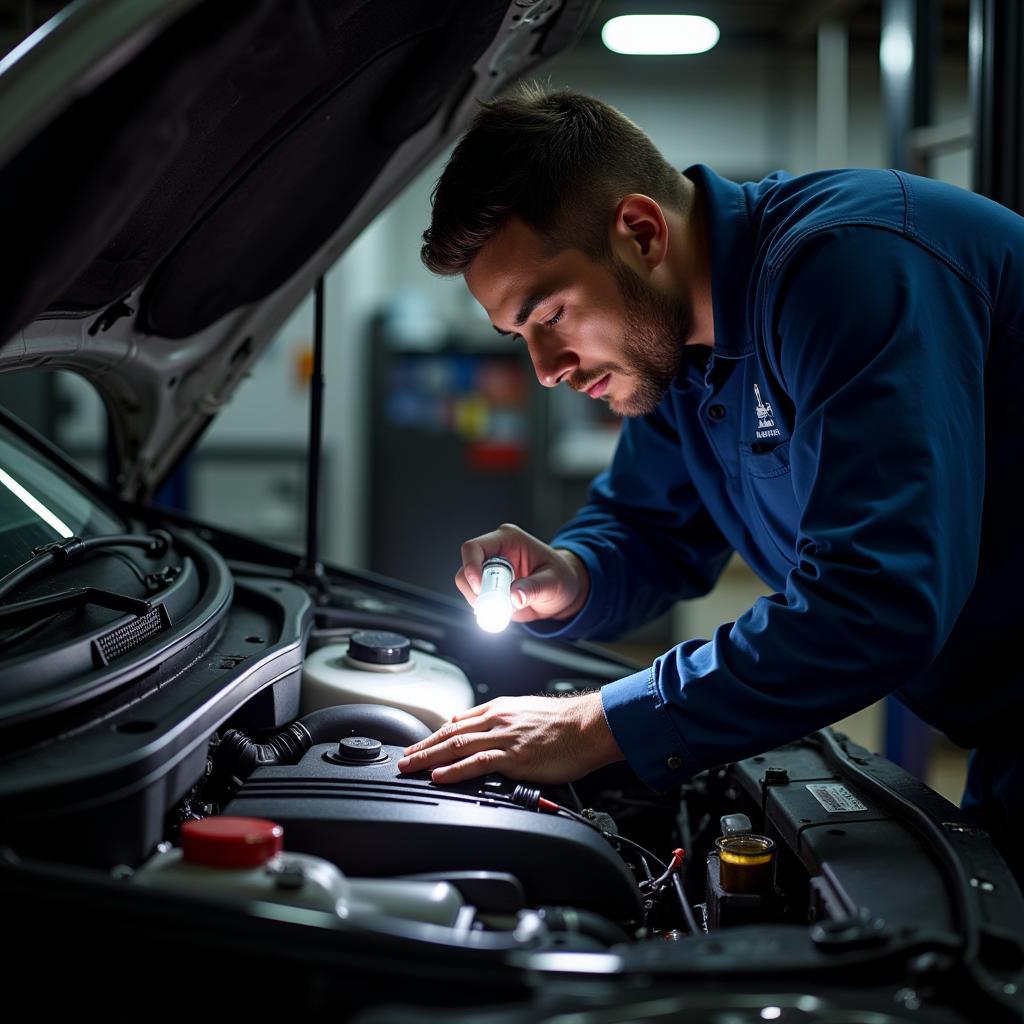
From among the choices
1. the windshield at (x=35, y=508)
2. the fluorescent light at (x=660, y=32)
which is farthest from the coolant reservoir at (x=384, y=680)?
the fluorescent light at (x=660, y=32)

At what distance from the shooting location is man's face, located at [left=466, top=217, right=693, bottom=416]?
1.27 m

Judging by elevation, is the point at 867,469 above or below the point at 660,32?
below

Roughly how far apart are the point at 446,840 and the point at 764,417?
66 centimetres

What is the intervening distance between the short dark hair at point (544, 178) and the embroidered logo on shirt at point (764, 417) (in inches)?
10.0

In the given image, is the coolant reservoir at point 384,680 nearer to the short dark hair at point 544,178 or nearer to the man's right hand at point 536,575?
the man's right hand at point 536,575

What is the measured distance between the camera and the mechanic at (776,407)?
3.27ft

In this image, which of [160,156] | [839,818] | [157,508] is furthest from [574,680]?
[160,156]

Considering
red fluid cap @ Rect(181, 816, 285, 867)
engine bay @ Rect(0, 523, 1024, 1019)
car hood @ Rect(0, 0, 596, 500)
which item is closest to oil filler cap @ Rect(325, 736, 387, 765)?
engine bay @ Rect(0, 523, 1024, 1019)

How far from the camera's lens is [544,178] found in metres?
1.26

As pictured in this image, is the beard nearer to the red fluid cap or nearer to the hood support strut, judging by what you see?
the hood support strut

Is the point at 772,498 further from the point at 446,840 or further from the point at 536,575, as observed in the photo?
the point at 446,840

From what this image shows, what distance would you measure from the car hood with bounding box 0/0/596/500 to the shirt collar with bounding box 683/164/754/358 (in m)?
0.33

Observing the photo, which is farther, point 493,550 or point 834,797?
point 493,550

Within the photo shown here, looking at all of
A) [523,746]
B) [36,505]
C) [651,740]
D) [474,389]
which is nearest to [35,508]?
[36,505]
